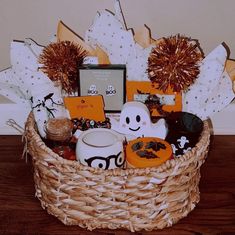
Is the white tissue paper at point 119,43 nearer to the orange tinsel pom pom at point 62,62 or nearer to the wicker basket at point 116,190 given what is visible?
the orange tinsel pom pom at point 62,62

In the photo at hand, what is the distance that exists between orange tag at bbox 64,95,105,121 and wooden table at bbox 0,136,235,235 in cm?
25

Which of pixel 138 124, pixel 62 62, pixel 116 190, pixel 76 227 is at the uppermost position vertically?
pixel 62 62

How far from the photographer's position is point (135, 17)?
1396mm

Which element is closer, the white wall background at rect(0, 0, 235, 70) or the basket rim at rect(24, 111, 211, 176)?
the basket rim at rect(24, 111, 211, 176)

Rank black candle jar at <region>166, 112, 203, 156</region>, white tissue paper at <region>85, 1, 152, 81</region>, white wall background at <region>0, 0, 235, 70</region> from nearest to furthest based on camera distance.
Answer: black candle jar at <region>166, 112, 203, 156</region> < white tissue paper at <region>85, 1, 152, 81</region> < white wall background at <region>0, 0, 235, 70</region>

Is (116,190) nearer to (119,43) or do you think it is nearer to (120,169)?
(120,169)

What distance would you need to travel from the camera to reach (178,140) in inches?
44.9

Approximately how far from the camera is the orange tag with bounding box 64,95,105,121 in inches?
47.9

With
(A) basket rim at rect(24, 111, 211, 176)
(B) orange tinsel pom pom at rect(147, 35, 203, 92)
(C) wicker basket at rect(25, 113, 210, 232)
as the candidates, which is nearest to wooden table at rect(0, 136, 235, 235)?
(C) wicker basket at rect(25, 113, 210, 232)

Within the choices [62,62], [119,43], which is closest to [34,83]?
[62,62]

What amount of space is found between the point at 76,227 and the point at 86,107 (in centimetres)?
29

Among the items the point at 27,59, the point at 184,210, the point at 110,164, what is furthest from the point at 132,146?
the point at 27,59

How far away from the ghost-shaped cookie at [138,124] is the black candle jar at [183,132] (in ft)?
0.07

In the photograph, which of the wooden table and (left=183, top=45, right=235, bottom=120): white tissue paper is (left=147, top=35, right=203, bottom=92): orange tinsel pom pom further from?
the wooden table
